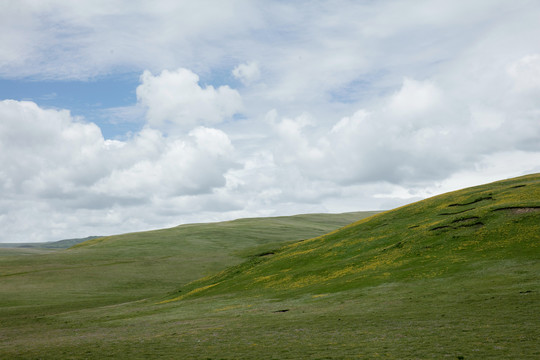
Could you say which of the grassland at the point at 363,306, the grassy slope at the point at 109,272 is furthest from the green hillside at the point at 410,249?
the grassy slope at the point at 109,272

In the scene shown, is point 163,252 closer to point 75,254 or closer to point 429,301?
point 75,254

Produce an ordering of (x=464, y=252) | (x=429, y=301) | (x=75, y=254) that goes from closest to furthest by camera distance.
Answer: (x=429, y=301) < (x=464, y=252) < (x=75, y=254)

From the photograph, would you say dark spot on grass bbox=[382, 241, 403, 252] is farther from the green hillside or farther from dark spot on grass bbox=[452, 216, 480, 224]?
dark spot on grass bbox=[452, 216, 480, 224]

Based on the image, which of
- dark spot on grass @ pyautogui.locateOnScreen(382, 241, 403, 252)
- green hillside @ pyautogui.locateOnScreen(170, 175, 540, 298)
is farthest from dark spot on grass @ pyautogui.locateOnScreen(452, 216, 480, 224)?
dark spot on grass @ pyautogui.locateOnScreen(382, 241, 403, 252)

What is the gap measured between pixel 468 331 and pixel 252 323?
1730 centimetres

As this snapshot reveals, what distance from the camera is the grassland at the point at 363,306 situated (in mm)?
23750

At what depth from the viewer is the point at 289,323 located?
33469 mm

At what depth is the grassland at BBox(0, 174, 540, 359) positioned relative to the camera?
23750 millimetres

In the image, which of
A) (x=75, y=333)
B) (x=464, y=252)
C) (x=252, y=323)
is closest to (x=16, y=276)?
(x=75, y=333)

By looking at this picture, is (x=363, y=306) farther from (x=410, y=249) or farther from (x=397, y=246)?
(x=397, y=246)

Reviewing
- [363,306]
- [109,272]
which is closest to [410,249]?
[363,306]

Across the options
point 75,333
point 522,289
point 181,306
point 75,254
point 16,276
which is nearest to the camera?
point 522,289

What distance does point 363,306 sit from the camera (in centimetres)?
3675

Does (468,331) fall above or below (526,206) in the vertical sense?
below
